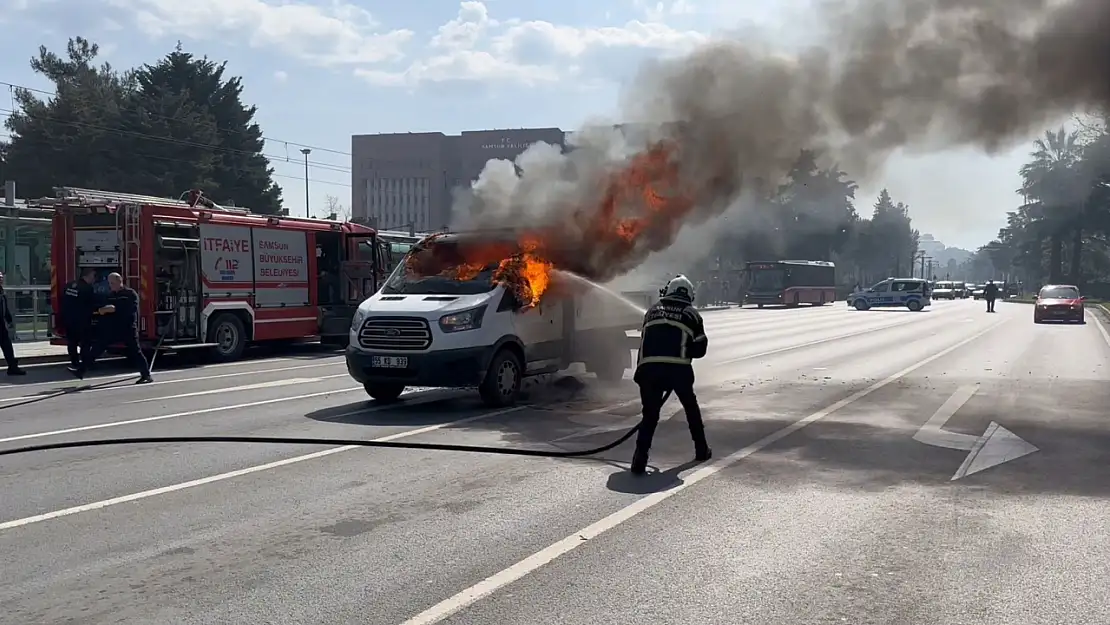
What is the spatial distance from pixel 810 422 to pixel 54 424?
27.1ft

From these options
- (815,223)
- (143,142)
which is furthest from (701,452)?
(815,223)

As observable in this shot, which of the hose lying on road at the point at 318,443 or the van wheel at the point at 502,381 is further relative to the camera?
the van wheel at the point at 502,381

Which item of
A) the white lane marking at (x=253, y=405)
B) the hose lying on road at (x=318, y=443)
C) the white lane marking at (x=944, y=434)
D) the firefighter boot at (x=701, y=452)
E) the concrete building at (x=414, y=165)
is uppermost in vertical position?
the concrete building at (x=414, y=165)

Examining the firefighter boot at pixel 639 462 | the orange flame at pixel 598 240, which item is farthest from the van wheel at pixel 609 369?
the firefighter boot at pixel 639 462

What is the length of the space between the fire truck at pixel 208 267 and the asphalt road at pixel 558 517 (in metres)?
5.42

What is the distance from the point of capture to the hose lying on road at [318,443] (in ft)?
28.9

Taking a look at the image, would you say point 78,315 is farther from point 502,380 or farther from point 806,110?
point 806,110

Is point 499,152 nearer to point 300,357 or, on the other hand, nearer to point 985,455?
point 300,357

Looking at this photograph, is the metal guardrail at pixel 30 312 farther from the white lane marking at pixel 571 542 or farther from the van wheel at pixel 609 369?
the white lane marking at pixel 571 542

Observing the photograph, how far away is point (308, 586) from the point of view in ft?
16.6

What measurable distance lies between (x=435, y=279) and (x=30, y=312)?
639 inches

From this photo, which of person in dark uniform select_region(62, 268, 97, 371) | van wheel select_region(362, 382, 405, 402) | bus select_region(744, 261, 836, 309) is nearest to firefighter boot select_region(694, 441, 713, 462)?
van wheel select_region(362, 382, 405, 402)

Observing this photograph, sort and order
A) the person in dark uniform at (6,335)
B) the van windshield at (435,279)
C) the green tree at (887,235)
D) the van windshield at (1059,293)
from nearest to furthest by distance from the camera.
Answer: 1. the van windshield at (435,279)
2. the person in dark uniform at (6,335)
3. the van windshield at (1059,293)
4. the green tree at (887,235)

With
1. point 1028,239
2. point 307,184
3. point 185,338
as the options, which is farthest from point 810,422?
point 1028,239
